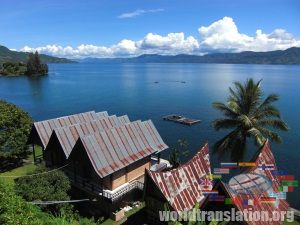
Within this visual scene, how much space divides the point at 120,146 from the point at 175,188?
415 inches

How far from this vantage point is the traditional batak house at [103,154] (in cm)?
3172

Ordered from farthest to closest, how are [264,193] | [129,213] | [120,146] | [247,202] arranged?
[120,146] → [129,213] → [264,193] → [247,202]

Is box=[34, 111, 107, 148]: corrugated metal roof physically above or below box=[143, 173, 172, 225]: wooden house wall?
above

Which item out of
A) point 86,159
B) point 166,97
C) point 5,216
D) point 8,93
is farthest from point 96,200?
point 8,93

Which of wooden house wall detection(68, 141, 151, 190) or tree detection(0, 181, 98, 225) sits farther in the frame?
wooden house wall detection(68, 141, 151, 190)

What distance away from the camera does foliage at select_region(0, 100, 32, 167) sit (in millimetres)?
41469

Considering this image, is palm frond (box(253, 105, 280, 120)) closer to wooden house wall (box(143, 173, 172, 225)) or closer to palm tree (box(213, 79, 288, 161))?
palm tree (box(213, 79, 288, 161))

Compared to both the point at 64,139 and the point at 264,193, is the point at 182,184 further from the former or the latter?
the point at 64,139

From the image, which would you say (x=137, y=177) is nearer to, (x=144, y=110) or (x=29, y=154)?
(x=29, y=154)

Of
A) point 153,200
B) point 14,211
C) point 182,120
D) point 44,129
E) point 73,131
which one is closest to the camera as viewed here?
point 14,211

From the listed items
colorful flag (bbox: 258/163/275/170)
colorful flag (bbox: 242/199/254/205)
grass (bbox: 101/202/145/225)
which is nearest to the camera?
colorful flag (bbox: 242/199/254/205)

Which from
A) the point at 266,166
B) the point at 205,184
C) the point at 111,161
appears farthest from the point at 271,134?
the point at 111,161

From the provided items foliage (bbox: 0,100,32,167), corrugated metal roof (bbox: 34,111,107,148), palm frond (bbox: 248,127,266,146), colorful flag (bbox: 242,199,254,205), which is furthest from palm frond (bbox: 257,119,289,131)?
foliage (bbox: 0,100,32,167)

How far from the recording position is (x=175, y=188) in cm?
2567
